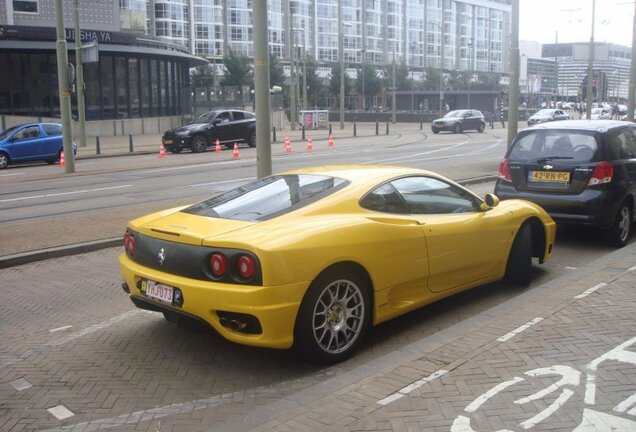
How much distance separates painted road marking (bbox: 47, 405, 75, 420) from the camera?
4.24 meters

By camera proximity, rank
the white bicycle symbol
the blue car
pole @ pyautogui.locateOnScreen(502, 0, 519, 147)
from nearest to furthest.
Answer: the white bicycle symbol < pole @ pyautogui.locateOnScreen(502, 0, 519, 147) < the blue car

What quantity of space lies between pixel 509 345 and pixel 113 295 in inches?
159

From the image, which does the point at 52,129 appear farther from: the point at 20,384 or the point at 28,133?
the point at 20,384

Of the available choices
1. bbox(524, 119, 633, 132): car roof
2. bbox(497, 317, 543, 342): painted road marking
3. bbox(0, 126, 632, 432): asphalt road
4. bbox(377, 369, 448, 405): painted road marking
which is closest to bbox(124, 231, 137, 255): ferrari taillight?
bbox(0, 126, 632, 432): asphalt road

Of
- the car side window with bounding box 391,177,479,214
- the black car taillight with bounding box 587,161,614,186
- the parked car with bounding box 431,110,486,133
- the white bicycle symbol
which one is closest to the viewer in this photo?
the white bicycle symbol

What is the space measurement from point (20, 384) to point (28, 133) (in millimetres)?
21829

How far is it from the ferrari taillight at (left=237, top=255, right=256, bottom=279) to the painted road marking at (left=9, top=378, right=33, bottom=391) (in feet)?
5.38

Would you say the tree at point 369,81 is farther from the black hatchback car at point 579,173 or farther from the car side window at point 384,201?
the car side window at point 384,201

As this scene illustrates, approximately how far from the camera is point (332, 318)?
5.02 m

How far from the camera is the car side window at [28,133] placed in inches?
955

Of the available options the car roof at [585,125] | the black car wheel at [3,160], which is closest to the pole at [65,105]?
the black car wheel at [3,160]

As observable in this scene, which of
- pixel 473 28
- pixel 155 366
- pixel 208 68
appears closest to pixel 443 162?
pixel 155 366

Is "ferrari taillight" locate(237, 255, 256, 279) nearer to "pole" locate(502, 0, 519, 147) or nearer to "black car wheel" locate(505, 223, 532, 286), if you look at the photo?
"black car wheel" locate(505, 223, 532, 286)

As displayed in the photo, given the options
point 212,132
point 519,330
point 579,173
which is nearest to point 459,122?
point 212,132
